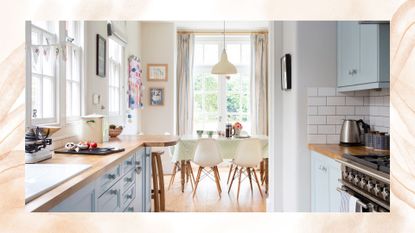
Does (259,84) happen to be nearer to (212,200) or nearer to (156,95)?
(156,95)

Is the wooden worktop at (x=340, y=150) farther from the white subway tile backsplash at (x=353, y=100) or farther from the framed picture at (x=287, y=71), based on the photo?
the framed picture at (x=287, y=71)

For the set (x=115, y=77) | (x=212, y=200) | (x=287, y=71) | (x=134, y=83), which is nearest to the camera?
(x=287, y=71)

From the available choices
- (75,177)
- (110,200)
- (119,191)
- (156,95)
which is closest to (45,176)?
(75,177)

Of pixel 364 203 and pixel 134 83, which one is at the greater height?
pixel 134 83

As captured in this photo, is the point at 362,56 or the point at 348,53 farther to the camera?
the point at 348,53

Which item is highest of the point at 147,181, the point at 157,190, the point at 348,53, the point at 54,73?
the point at 348,53

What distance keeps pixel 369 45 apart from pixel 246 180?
3027 millimetres

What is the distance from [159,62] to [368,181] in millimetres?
4088

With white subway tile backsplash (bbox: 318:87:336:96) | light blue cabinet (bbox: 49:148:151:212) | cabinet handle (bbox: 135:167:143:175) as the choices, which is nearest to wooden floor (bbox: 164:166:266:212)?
light blue cabinet (bbox: 49:148:151:212)

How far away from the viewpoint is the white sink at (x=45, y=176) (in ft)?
2.96

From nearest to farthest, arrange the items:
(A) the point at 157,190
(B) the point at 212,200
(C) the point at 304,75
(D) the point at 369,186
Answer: (D) the point at 369,186
(C) the point at 304,75
(A) the point at 157,190
(B) the point at 212,200

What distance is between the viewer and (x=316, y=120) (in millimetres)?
2412

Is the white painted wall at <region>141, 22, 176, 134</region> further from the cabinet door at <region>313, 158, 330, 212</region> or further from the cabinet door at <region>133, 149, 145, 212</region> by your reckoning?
the cabinet door at <region>313, 158, 330, 212</region>

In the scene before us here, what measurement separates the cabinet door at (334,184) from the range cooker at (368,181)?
0.12 meters
